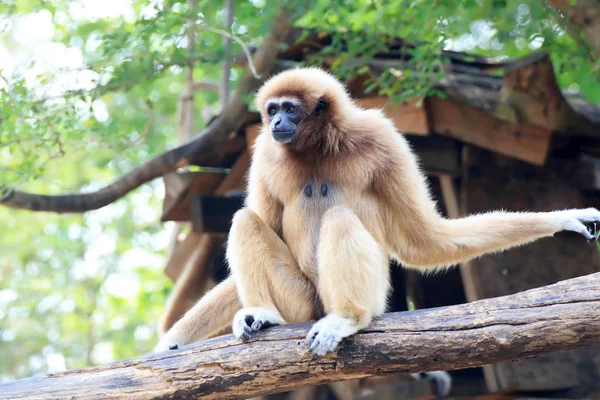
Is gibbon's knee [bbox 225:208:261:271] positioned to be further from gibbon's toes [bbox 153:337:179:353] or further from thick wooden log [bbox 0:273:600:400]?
gibbon's toes [bbox 153:337:179:353]

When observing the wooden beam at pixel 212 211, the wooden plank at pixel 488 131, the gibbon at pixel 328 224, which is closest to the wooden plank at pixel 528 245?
the wooden plank at pixel 488 131

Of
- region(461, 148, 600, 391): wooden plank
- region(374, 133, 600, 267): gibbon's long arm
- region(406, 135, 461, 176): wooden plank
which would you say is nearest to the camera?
region(374, 133, 600, 267): gibbon's long arm

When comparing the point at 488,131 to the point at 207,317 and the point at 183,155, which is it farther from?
the point at 207,317

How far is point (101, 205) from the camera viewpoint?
22.9 ft

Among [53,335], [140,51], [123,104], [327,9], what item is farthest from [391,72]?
[53,335]

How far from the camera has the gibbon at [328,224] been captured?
4438mm

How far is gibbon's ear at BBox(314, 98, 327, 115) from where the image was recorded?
17.2 feet

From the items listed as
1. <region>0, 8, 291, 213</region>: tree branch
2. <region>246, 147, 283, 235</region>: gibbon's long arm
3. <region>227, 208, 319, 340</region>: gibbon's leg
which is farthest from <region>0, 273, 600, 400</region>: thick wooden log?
<region>0, 8, 291, 213</region>: tree branch

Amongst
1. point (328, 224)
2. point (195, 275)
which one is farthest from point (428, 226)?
point (195, 275)

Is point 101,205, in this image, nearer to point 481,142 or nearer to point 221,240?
point 221,240

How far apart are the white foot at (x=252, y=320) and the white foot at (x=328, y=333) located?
35cm

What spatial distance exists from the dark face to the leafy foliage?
157cm

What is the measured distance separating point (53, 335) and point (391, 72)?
13.8 metres

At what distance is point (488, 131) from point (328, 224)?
3272 millimetres
